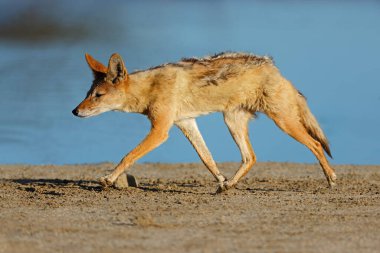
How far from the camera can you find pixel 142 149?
11.8 m

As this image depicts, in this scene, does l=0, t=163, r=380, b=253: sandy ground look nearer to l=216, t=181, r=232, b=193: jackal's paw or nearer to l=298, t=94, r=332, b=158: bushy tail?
l=216, t=181, r=232, b=193: jackal's paw

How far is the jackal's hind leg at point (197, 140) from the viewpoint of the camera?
41.0 feet

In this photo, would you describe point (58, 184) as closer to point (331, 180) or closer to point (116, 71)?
point (116, 71)

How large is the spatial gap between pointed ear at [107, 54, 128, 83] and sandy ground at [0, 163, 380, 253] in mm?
1385

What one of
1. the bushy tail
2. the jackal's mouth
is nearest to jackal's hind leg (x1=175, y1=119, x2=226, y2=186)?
the jackal's mouth

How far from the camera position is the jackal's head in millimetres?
12352

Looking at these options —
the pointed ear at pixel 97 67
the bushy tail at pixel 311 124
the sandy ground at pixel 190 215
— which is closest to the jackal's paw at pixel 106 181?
the sandy ground at pixel 190 215

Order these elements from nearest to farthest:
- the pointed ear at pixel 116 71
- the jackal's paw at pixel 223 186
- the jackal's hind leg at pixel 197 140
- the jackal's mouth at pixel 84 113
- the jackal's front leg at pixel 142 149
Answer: the jackal's front leg at pixel 142 149
the jackal's paw at pixel 223 186
the pointed ear at pixel 116 71
the jackal's mouth at pixel 84 113
the jackal's hind leg at pixel 197 140

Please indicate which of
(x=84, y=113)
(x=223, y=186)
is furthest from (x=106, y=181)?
(x=223, y=186)

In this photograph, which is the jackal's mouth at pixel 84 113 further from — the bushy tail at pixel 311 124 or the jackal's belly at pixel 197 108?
the bushy tail at pixel 311 124

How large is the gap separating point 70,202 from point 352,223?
323cm

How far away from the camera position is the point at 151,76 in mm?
12500

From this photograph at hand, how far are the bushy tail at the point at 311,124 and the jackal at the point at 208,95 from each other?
0.06 ft

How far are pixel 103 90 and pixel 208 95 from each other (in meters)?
1.32
